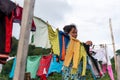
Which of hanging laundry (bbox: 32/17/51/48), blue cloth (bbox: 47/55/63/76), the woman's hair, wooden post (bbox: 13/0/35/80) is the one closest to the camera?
wooden post (bbox: 13/0/35/80)

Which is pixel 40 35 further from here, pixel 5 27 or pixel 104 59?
pixel 104 59

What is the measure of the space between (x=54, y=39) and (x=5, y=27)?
134 cm

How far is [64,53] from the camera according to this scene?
5117 mm

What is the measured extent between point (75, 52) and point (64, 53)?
8.6 inches

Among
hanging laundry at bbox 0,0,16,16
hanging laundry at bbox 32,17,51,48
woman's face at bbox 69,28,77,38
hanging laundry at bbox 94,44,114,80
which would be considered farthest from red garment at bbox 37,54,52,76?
hanging laundry at bbox 0,0,16,16

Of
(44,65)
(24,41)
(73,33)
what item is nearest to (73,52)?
(73,33)

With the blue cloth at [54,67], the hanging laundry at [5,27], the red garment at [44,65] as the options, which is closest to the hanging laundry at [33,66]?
the red garment at [44,65]

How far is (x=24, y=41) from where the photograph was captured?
348cm

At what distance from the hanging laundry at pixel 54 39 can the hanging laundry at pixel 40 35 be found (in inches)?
2.8

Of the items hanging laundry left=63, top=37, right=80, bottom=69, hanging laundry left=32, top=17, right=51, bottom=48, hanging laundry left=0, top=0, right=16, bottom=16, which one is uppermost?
hanging laundry left=0, top=0, right=16, bottom=16

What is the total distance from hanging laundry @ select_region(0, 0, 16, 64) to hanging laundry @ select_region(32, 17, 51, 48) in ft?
3.79

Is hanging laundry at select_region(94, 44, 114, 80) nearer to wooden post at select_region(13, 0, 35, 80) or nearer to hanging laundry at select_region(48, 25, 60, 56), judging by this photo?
hanging laundry at select_region(48, 25, 60, 56)

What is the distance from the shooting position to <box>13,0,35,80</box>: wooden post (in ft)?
11.2

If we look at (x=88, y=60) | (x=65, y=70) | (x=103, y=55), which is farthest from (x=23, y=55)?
(x=103, y=55)
